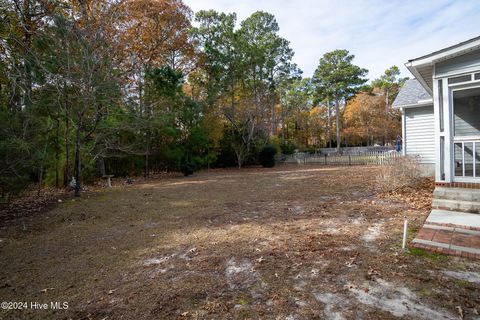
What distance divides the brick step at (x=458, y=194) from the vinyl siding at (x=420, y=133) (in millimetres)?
5004

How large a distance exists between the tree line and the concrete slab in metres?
7.18

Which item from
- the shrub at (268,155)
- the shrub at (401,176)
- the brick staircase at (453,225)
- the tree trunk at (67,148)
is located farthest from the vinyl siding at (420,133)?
the tree trunk at (67,148)

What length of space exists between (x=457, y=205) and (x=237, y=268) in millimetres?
4660

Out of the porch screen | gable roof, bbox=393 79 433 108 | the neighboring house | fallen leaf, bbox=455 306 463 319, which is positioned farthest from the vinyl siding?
fallen leaf, bbox=455 306 463 319

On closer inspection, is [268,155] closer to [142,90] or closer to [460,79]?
[142,90]

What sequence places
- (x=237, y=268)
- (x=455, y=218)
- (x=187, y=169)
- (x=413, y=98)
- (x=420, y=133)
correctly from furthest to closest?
(x=187, y=169)
(x=413, y=98)
(x=420, y=133)
(x=455, y=218)
(x=237, y=268)

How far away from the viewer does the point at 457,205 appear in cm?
483

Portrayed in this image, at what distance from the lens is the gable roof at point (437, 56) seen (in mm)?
4800

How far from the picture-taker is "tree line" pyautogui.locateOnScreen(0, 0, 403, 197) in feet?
21.9

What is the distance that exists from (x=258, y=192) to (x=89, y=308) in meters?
6.29

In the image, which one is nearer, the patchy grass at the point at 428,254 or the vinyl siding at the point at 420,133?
the patchy grass at the point at 428,254

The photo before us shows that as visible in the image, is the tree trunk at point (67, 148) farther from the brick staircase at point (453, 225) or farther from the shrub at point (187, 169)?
the brick staircase at point (453, 225)

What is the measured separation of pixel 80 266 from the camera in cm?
331

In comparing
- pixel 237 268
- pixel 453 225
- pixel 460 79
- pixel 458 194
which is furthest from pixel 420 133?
pixel 237 268
